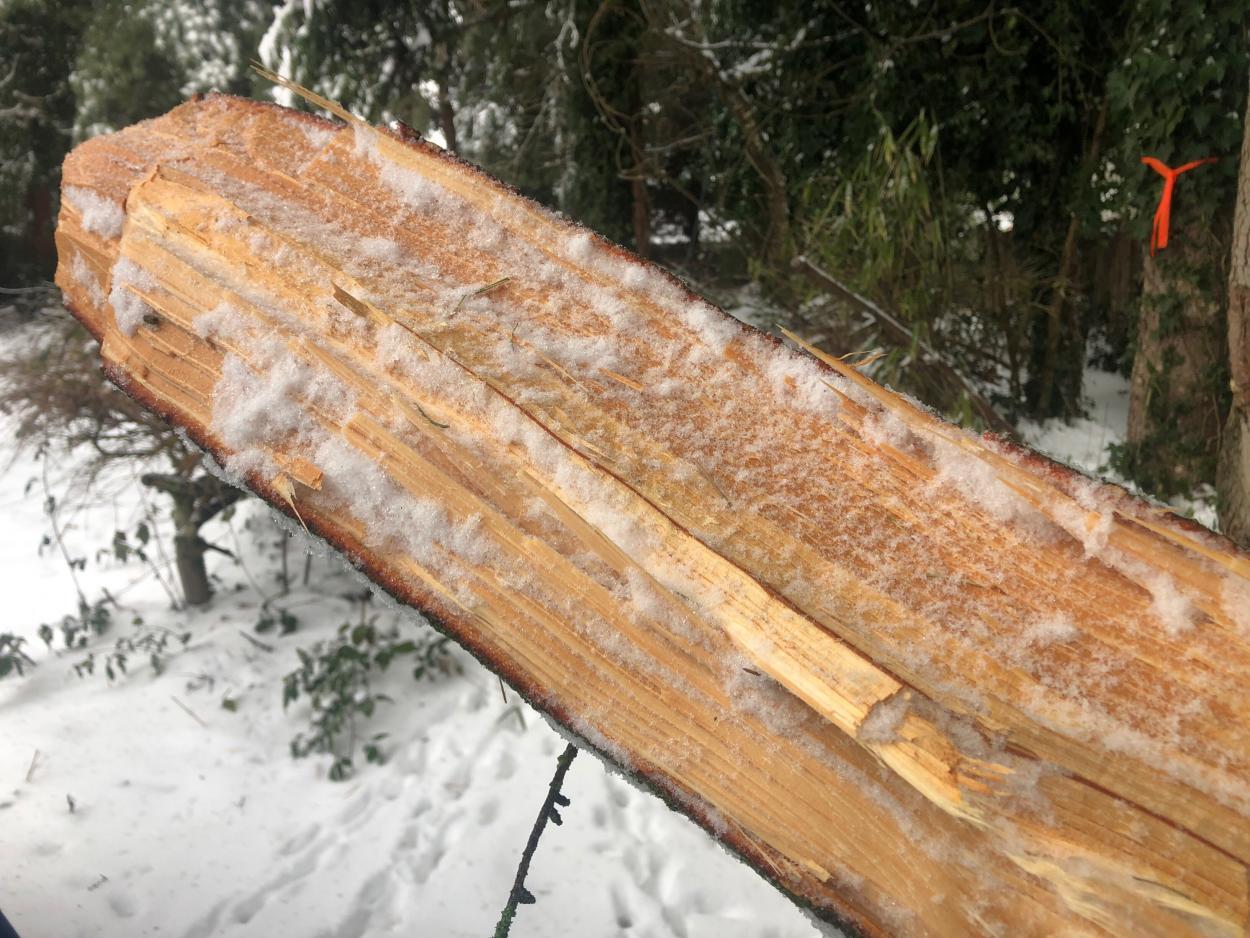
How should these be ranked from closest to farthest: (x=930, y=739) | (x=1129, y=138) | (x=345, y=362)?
1. (x=930, y=739)
2. (x=345, y=362)
3. (x=1129, y=138)

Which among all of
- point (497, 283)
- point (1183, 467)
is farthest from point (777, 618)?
point (1183, 467)

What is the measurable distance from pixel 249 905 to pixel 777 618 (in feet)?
7.45

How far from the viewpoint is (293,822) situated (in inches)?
94.0

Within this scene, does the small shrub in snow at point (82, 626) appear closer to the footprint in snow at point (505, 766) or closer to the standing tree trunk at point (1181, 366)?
the footprint in snow at point (505, 766)

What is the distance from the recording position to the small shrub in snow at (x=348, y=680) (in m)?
2.68

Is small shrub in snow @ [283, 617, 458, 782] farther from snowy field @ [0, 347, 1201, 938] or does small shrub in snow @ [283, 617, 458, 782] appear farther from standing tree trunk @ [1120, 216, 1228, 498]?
standing tree trunk @ [1120, 216, 1228, 498]

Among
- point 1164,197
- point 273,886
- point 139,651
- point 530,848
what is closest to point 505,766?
point 273,886

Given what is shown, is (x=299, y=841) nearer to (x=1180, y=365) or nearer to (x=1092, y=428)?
(x=1180, y=365)

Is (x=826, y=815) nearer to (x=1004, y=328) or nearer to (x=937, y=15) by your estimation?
(x=1004, y=328)

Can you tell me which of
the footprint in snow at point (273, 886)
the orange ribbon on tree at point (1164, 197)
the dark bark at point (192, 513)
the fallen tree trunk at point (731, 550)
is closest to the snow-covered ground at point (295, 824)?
the footprint in snow at point (273, 886)

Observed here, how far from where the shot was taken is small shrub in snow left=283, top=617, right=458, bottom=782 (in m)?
2.68

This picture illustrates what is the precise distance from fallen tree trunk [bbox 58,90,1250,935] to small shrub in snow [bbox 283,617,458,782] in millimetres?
2294

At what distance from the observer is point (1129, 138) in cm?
277

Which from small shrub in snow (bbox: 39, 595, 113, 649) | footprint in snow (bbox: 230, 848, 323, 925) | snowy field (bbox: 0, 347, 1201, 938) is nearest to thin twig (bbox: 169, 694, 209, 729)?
snowy field (bbox: 0, 347, 1201, 938)
